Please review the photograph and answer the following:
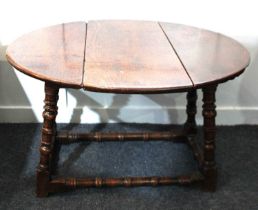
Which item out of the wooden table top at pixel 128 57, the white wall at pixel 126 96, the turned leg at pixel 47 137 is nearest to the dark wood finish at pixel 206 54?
the wooden table top at pixel 128 57

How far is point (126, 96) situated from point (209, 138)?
600 mm

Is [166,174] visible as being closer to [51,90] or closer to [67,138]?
[67,138]

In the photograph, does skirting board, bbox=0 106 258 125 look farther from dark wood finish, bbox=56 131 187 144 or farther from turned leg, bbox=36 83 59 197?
turned leg, bbox=36 83 59 197

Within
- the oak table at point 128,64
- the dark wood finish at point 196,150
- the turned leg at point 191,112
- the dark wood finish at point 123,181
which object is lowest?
the dark wood finish at point 123,181

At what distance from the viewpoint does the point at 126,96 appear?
73.6 inches

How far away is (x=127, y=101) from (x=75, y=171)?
0.48 metres

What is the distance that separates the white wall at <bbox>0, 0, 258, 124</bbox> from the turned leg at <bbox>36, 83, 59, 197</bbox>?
546 mm

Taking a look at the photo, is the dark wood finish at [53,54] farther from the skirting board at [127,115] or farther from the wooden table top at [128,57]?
the skirting board at [127,115]

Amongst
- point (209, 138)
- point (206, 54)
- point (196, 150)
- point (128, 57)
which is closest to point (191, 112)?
point (196, 150)

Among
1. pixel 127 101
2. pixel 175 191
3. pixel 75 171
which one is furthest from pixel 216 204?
pixel 127 101

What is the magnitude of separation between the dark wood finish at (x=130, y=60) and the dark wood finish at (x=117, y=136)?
478 millimetres

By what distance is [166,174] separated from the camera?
1.56 meters

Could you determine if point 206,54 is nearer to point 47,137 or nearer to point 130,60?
point 130,60

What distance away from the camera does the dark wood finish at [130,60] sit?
107 cm
